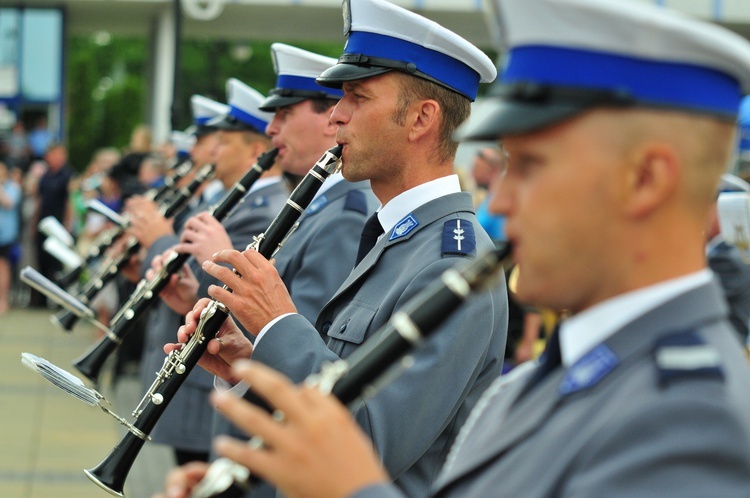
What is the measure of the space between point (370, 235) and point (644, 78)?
6.06 feet

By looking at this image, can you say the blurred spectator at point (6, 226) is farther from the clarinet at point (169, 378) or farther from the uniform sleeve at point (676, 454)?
the uniform sleeve at point (676, 454)

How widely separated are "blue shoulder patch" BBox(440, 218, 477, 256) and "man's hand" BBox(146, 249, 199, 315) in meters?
1.93

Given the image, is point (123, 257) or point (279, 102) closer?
point (279, 102)

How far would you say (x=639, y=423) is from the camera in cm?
138

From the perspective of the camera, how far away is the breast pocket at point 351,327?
2.74 m

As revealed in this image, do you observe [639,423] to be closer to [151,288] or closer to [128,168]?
[151,288]

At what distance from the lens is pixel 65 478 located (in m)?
6.84

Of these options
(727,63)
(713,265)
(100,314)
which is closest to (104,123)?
(100,314)

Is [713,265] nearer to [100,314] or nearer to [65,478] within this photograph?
[65,478]

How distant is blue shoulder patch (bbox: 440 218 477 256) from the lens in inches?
110

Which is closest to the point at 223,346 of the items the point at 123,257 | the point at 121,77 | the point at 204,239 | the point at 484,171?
the point at 204,239

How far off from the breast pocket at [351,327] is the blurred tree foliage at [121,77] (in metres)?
25.4

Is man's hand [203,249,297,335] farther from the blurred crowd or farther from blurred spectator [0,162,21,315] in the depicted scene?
blurred spectator [0,162,21,315]

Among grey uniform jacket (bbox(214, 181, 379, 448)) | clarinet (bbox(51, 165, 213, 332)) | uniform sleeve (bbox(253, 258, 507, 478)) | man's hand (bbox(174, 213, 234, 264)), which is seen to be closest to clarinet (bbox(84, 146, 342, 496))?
grey uniform jacket (bbox(214, 181, 379, 448))
